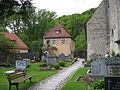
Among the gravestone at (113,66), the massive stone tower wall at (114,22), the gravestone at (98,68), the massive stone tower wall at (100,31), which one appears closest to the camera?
the gravestone at (113,66)

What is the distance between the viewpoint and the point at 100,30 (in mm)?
51969

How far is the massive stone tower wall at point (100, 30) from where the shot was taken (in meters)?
51.7

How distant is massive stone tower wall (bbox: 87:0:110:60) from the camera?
5172 centimetres

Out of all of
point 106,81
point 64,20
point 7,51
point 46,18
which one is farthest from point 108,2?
point 64,20

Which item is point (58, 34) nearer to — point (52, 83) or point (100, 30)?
point (100, 30)

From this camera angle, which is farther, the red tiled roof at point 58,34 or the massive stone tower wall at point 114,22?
the red tiled roof at point 58,34

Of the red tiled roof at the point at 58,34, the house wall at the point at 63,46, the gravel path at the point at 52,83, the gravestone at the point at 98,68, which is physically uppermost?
the red tiled roof at the point at 58,34

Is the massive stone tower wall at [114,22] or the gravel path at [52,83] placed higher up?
the massive stone tower wall at [114,22]

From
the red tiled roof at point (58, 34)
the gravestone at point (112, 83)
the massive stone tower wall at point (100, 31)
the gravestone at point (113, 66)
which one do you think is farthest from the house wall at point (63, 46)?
the gravestone at point (112, 83)

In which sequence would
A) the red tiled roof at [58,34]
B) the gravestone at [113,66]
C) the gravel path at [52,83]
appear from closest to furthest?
1. the gravestone at [113,66]
2. the gravel path at [52,83]
3. the red tiled roof at [58,34]

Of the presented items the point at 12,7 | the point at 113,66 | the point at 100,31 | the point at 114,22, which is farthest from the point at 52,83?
the point at 100,31

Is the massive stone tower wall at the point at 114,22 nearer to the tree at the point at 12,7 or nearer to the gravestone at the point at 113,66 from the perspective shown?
the gravestone at the point at 113,66

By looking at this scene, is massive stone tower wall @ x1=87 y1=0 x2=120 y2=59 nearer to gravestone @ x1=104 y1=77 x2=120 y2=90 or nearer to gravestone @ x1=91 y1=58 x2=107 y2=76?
gravestone @ x1=91 y1=58 x2=107 y2=76

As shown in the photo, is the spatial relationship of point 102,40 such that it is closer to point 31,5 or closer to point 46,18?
point 31,5
